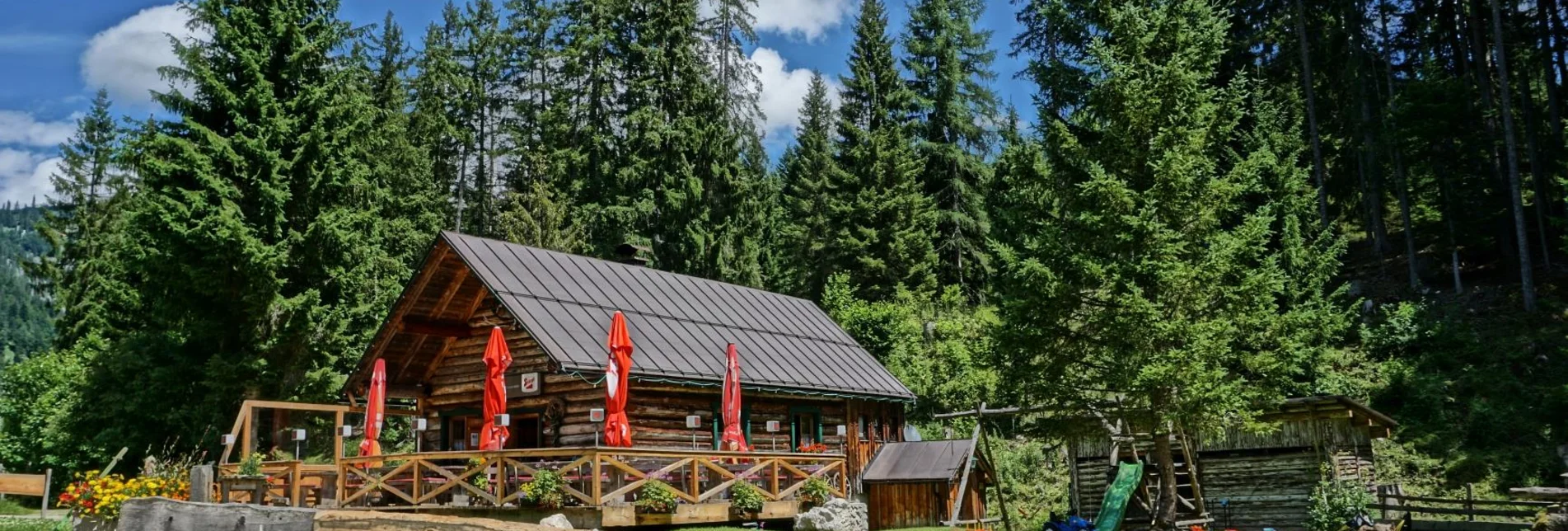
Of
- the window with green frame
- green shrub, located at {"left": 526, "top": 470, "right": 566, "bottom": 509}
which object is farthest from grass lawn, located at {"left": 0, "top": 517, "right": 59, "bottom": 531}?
the window with green frame

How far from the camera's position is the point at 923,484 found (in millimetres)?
20656

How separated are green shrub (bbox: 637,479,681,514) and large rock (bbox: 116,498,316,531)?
22.0 ft

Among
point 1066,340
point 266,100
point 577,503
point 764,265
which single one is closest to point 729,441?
point 577,503

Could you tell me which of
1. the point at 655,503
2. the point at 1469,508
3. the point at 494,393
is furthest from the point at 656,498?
the point at 1469,508

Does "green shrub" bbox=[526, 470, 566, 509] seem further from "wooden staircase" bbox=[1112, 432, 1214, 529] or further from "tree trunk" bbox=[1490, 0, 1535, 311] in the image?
"tree trunk" bbox=[1490, 0, 1535, 311]

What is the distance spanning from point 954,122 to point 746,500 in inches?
1135

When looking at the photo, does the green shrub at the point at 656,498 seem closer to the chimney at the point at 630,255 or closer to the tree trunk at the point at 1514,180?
the chimney at the point at 630,255

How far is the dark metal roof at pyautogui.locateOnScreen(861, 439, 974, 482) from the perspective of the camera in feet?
66.5

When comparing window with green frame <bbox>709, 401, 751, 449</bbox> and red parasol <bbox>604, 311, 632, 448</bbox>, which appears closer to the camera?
red parasol <bbox>604, 311, 632, 448</bbox>

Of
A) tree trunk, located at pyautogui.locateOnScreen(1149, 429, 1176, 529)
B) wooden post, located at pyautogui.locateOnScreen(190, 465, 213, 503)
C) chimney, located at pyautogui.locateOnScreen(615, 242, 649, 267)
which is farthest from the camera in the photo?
chimney, located at pyautogui.locateOnScreen(615, 242, 649, 267)

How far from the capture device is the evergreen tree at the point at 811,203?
4156cm

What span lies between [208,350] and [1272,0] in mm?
36405

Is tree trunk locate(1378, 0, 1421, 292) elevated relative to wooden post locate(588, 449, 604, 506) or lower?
elevated

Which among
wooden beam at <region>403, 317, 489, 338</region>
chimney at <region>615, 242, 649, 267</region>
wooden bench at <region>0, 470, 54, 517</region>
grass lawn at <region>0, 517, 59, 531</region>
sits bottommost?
grass lawn at <region>0, 517, 59, 531</region>
